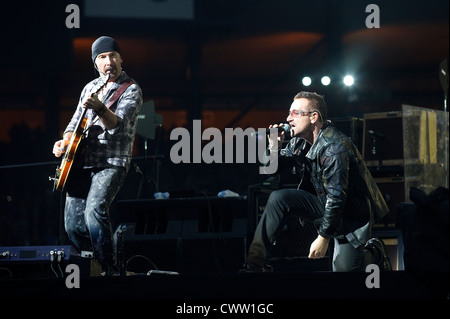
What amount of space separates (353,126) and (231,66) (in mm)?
6136

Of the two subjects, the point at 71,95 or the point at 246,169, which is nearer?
the point at 246,169

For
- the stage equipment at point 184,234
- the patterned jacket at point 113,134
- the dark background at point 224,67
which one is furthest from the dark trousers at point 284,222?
the dark background at point 224,67

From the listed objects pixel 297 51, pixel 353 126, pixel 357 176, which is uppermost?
pixel 297 51

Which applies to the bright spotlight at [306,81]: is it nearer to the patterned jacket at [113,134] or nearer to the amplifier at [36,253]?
the patterned jacket at [113,134]

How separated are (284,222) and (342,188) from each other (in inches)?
17.6

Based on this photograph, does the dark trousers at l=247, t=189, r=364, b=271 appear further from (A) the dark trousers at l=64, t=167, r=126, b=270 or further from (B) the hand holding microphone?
(A) the dark trousers at l=64, t=167, r=126, b=270

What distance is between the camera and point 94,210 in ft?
15.0

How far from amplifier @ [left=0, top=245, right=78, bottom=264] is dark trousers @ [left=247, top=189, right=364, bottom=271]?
126cm

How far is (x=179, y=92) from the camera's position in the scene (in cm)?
1195

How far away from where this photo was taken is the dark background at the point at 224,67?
10.5 meters

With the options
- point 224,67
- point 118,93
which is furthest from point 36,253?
point 224,67

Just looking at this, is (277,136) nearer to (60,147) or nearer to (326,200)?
(326,200)
